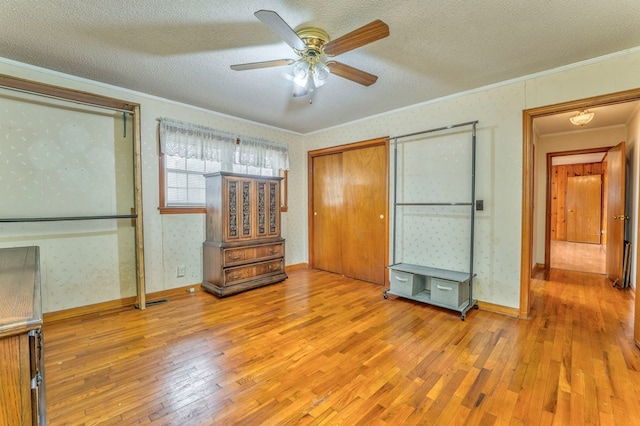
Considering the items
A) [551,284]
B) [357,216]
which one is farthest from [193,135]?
[551,284]

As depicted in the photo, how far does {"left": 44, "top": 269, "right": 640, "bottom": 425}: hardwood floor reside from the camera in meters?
1.57

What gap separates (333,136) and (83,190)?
332 centimetres

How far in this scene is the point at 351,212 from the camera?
4.44 m

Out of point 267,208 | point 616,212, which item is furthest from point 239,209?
point 616,212

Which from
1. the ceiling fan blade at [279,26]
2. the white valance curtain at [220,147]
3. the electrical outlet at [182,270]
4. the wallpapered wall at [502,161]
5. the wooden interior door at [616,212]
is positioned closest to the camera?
the ceiling fan blade at [279,26]

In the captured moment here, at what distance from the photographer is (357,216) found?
435 centimetres

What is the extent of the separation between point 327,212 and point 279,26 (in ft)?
11.1

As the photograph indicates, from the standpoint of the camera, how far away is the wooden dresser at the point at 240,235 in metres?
3.53

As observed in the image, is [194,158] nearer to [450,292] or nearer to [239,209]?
[239,209]

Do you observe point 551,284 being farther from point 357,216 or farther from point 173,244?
point 173,244

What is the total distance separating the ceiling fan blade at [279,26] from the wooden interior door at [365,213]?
235 centimetres

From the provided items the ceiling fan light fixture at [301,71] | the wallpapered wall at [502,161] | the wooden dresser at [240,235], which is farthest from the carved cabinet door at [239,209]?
the wallpapered wall at [502,161]

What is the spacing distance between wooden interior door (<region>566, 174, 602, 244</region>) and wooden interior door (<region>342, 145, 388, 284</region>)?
6.86 meters

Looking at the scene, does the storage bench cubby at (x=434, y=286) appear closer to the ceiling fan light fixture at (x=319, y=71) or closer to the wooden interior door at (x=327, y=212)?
the wooden interior door at (x=327, y=212)
